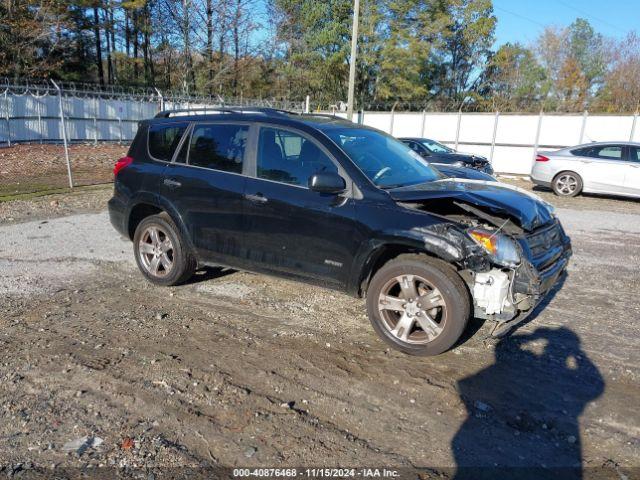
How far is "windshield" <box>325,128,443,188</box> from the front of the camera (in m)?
4.39

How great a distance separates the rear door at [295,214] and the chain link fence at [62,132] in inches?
329

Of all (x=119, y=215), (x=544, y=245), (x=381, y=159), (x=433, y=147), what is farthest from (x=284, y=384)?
(x=433, y=147)

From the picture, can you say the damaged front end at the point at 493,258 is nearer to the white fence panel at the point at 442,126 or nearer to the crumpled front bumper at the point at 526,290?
the crumpled front bumper at the point at 526,290

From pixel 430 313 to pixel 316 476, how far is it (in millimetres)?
1676

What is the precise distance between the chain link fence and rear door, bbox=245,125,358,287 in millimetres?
8367

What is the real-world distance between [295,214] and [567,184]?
36.8 ft

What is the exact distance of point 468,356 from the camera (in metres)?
4.01

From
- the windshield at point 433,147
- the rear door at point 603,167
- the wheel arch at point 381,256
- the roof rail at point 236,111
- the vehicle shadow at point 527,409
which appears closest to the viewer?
the vehicle shadow at point 527,409

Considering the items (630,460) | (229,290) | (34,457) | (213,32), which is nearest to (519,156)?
(229,290)

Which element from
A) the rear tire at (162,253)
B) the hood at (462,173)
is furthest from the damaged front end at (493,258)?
the rear tire at (162,253)

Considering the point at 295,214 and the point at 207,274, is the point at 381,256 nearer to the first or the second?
the point at 295,214

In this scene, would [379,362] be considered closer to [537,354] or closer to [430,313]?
[430,313]

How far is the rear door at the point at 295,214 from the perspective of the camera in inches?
166

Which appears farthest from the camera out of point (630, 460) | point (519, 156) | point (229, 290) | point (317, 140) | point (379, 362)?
point (519, 156)
